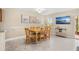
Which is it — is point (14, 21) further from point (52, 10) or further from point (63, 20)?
point (63, 20)

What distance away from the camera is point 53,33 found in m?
2.23

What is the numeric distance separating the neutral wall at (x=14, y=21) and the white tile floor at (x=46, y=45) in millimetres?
145

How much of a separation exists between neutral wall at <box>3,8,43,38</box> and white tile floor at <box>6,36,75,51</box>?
0.14 m

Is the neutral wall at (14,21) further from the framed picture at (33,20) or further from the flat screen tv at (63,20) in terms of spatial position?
the flat screen tv at (63,20)

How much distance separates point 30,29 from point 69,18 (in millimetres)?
724

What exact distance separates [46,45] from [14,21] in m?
0.71

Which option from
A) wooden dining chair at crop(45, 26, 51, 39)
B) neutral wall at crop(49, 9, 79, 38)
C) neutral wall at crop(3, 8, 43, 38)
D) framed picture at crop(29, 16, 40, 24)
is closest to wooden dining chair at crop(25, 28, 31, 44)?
neutral wall at crop(3, 8, 43, 38)

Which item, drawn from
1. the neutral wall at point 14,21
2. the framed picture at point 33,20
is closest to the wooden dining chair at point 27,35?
the neutral wall at point 14,21

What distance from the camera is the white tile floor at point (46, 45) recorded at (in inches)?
86.0

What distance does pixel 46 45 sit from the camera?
2.21 metres

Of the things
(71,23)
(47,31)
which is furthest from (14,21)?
(71,23)
